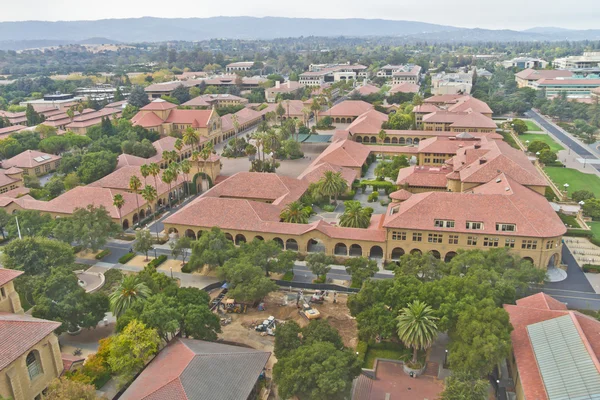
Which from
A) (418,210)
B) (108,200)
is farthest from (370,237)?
(108,200)

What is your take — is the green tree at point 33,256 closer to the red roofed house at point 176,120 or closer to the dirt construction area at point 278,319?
the dirt construction area at point 278,319

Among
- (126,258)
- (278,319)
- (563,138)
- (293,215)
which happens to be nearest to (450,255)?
(293,215)

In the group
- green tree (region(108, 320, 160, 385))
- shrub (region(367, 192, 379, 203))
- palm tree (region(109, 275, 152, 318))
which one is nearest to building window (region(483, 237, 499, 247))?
shrub (region(367, 192, 379, 203))

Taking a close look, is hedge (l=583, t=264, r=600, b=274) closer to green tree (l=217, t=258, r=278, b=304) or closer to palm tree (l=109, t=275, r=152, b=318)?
green tree (l=217, t=258, r=278, b=304)

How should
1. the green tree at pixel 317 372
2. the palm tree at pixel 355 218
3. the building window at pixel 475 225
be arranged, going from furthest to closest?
the palm tree at pixel 355 218, the building window at pixel 475 225, the green tree at pixel 317 372

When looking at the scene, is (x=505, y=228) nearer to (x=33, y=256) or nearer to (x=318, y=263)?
(x=318, y=263)

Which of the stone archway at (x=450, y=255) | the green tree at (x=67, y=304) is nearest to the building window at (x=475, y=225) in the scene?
the stone archway at (x=450, y=255)
